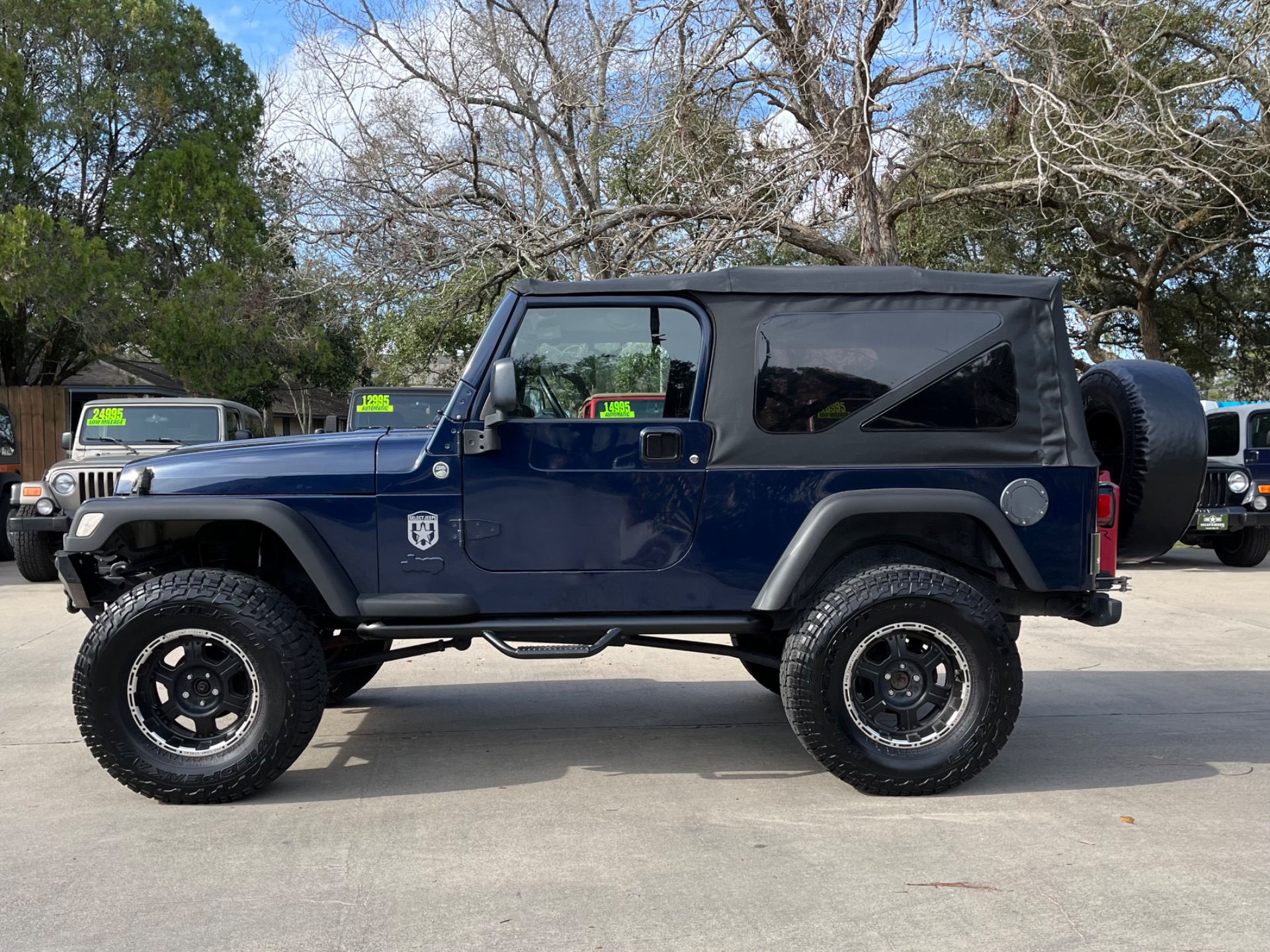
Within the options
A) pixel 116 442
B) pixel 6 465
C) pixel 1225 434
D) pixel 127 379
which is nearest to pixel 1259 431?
pixel 1225 434

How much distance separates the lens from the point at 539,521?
452 cm

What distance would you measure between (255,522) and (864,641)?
8.25ft

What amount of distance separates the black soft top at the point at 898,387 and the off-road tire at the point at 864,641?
56 cm

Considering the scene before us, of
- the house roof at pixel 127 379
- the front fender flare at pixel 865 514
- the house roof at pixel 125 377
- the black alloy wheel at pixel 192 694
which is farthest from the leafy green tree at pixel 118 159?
the front fender flare at pixel 865 514

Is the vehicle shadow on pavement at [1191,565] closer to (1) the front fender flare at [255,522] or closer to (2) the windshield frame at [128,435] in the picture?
(2) the windshield frame at [128,435]

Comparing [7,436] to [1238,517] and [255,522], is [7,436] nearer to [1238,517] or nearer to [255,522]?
[255,522]

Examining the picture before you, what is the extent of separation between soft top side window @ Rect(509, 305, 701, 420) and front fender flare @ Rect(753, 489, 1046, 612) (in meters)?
0.71

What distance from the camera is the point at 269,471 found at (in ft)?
14.9

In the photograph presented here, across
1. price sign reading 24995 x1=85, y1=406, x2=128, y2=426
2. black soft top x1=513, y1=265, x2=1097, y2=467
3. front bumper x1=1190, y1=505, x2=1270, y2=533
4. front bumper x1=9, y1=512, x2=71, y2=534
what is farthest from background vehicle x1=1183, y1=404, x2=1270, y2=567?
front bumper x1=9, y1=512, x2=71, y2=534

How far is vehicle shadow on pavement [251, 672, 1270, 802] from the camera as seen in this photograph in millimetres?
4828

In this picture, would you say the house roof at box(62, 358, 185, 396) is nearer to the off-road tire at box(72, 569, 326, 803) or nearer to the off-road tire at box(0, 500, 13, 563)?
the off-road tire at box(0, 500, 13, 563)

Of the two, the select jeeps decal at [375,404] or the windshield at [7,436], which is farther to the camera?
the windshield at [7,436]

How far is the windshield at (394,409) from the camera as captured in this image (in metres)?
12.6

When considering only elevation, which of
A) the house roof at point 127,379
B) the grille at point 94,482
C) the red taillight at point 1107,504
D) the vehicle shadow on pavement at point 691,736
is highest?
the house roof at point 127,379
